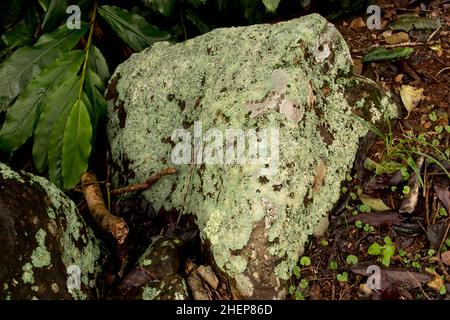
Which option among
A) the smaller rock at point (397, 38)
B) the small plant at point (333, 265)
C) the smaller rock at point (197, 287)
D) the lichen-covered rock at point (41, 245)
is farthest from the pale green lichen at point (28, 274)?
the smaller rock at point (397, 38)

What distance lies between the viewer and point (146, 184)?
2162 mm

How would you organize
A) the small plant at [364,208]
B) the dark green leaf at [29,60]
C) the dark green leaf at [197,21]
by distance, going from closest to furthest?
the small plant at [364,208], the dark green leaf at [29,60], the dark green leaf at [197,21]

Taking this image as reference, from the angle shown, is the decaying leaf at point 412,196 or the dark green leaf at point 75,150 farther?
the dark green leaf at point 75,150

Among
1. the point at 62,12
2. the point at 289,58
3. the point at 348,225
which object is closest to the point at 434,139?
the point at 348,225

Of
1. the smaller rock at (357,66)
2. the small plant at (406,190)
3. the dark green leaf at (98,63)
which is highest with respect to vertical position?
the dark green leaf at (98,63)

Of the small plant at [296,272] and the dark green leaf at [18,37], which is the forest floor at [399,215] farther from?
the dark green leaf at [18,37]

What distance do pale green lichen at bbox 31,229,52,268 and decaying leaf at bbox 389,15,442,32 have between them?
1.90 m

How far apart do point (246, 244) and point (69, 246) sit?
2.03ft

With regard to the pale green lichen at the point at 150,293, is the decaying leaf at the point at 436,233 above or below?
below

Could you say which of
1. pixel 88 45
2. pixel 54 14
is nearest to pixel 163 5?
pixel 88 45

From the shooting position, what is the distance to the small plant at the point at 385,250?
5.85 feet

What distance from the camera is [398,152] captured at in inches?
79.9

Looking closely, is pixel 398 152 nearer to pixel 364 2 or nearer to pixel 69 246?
pixel 364 2

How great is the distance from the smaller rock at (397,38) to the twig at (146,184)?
49.7 inches
